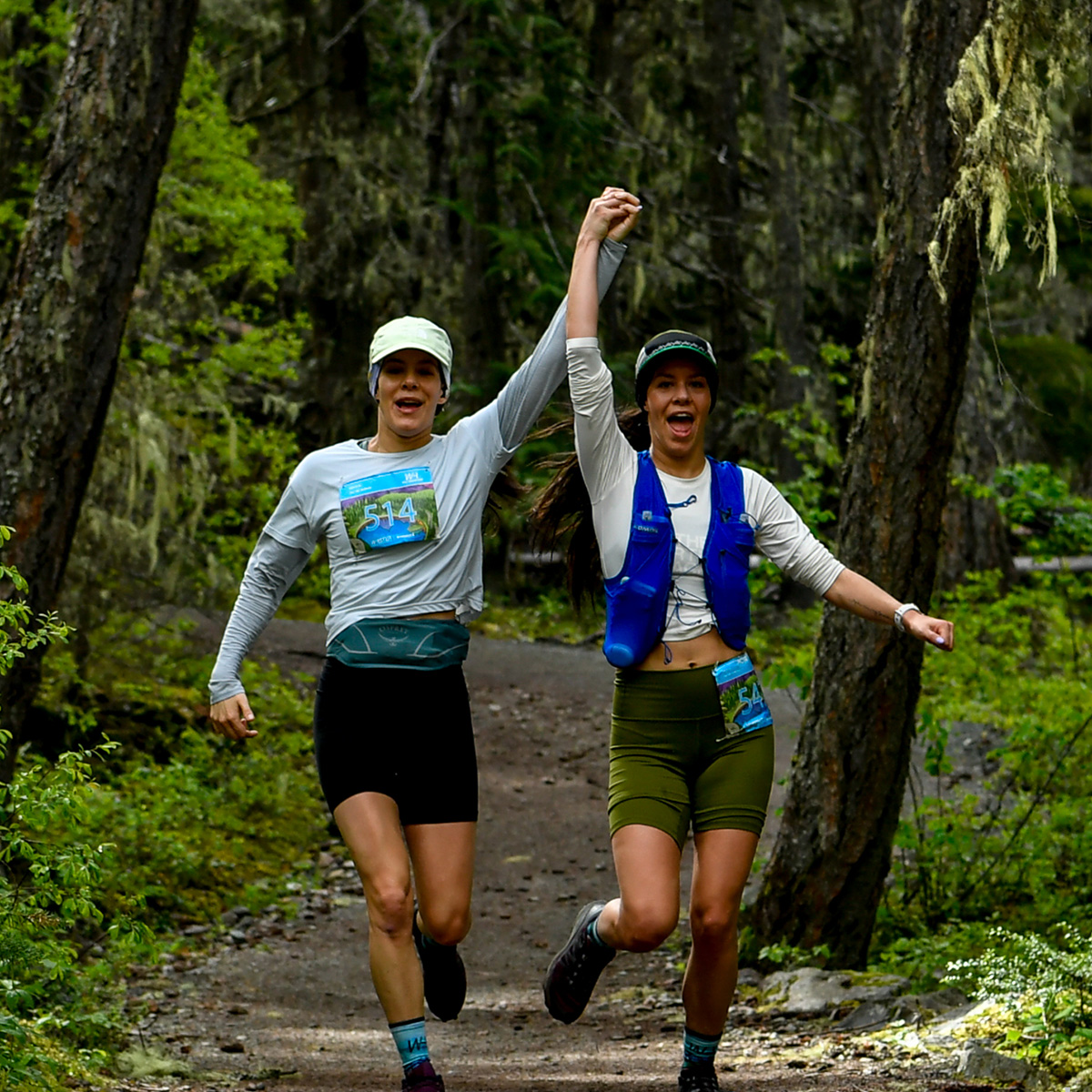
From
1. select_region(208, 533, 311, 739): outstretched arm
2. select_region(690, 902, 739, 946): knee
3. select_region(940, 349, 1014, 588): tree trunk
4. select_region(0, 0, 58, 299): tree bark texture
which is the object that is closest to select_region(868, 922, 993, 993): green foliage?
select_region(690, 902, 739, 946): knee

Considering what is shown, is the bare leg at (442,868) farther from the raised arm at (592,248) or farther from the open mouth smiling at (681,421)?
the raised arm at (592,248)

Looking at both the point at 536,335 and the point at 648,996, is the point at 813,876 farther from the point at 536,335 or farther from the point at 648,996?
the point at 536,335

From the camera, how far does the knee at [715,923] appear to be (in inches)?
173

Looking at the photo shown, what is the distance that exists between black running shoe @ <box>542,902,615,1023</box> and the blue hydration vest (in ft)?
3.31

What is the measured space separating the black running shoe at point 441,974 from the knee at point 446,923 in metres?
0.22

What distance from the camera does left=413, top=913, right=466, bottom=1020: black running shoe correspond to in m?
5.11

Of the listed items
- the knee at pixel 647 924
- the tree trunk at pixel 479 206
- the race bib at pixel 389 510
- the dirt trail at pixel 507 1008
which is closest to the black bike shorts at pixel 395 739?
the race bib at pixel 389 510

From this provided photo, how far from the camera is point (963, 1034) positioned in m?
5.36

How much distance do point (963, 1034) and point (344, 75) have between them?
18.1m

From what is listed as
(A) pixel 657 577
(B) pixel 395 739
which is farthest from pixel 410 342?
(B) pixel 395 739

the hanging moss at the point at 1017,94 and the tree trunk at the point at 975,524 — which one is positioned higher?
the hanging moss at the point at 1017,94

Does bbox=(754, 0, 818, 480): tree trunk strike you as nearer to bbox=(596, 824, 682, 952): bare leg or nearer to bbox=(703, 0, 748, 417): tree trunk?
bbox=(703, 0, 748, 417): tree trunk

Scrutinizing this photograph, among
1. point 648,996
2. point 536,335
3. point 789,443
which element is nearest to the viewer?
point 648,996

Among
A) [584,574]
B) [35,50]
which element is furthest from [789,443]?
[35,50]
